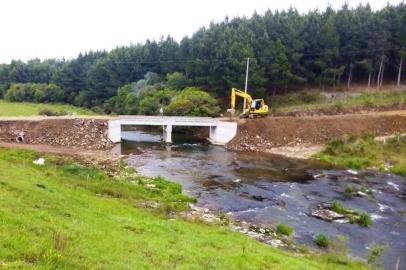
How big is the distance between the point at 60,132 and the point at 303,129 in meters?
29.2

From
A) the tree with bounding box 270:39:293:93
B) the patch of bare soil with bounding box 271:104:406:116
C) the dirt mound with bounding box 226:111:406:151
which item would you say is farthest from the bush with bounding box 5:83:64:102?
the dirt mound with bounding box 226:111:406:151

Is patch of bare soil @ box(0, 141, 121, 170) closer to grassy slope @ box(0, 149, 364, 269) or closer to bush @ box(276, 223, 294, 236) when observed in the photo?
grassy slope @ box(0, 149, 364, 269)

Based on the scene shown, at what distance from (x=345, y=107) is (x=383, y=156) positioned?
15747 mm

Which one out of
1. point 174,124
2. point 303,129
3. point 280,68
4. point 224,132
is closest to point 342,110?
point 303,129

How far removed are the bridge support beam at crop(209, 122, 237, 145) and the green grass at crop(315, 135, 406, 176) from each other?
1115 cm

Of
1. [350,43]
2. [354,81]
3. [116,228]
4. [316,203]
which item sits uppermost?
[350,43]

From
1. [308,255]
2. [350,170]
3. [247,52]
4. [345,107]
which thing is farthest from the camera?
[247,52]

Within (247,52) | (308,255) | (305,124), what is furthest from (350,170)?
(247,52)

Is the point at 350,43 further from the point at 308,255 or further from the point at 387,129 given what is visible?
the point at 308,255

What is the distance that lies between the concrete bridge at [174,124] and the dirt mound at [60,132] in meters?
2.00

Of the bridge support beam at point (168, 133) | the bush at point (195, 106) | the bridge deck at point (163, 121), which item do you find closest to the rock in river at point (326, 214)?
the bridge deck at point (163, 121)

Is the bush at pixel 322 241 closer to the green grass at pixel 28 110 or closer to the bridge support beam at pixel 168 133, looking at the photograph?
the bridge support beam at pixel 168 133

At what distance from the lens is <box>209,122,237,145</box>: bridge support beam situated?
177ft

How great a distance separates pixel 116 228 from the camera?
53.7 feet
